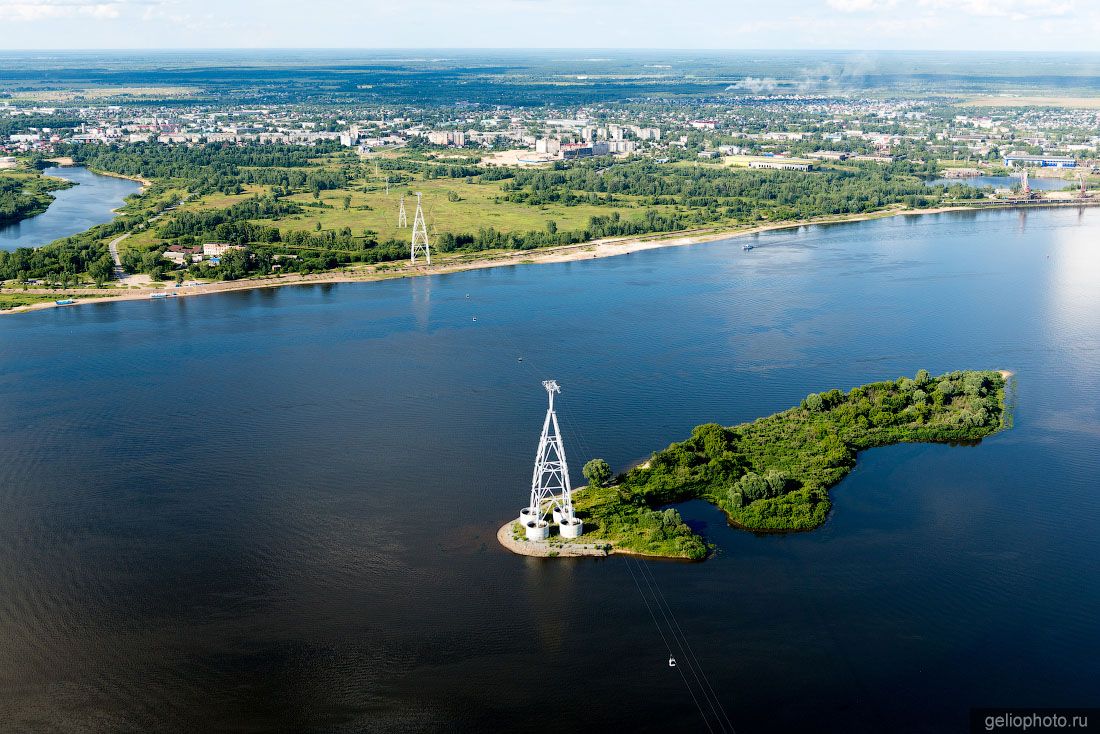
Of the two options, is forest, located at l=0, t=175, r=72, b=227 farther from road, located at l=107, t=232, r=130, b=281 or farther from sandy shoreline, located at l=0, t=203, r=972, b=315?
sandy shoreline, located at l=0, t=203, r=972, b=315

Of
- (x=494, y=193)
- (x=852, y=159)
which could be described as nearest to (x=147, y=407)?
(x=494, y=193)

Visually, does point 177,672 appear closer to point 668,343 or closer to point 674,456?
point 674,456

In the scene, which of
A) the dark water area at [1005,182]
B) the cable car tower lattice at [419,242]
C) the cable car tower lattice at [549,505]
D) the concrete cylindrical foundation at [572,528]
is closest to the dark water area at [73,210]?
the cable car tower lattice at [419,242]

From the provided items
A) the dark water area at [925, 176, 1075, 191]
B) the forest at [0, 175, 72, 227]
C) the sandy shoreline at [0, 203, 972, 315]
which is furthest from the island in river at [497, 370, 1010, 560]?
the forest at [0, 175, 72, 227]

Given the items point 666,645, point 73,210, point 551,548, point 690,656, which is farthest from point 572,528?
point 73,210

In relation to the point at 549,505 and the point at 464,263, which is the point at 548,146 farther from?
the point at 549,505
